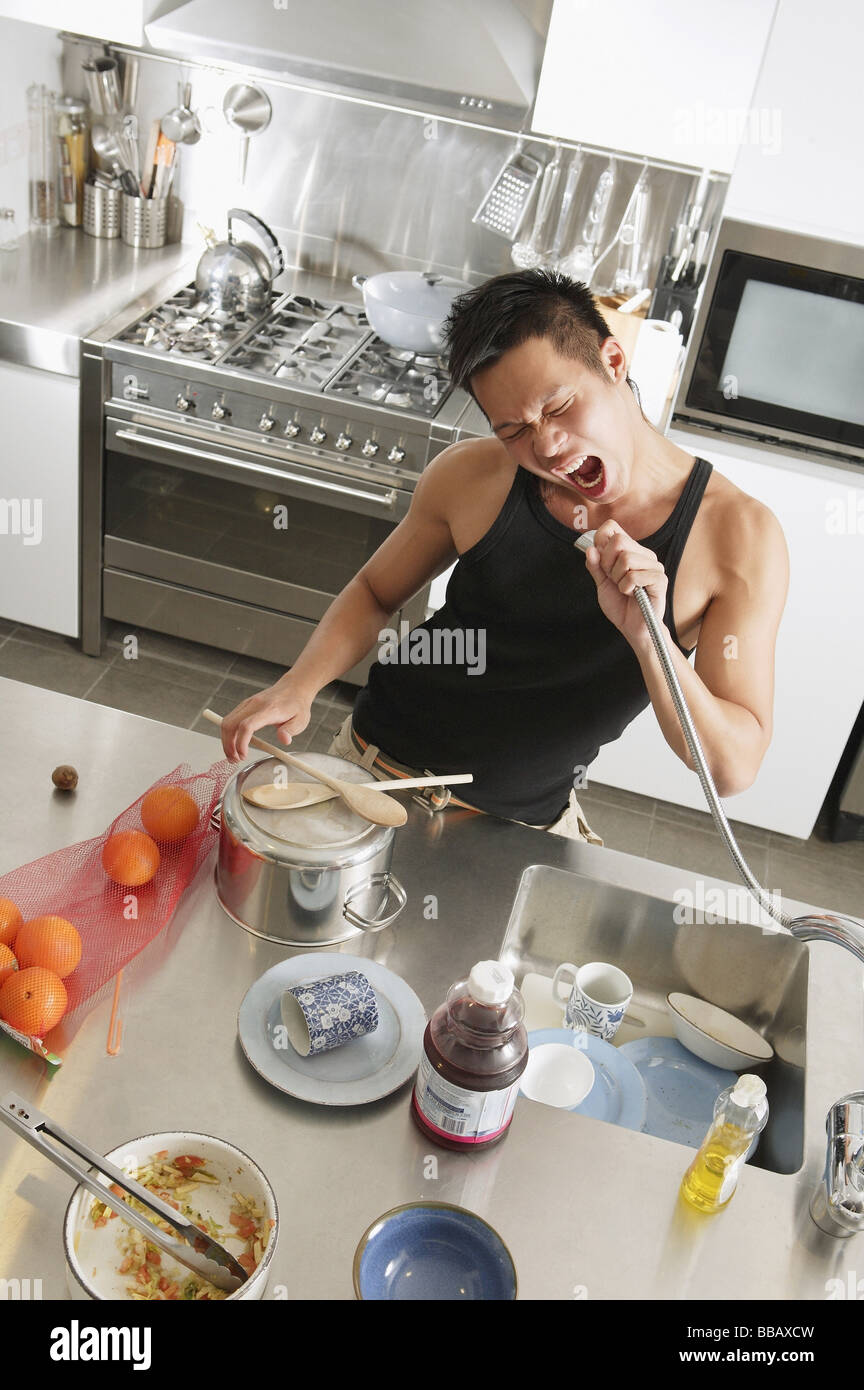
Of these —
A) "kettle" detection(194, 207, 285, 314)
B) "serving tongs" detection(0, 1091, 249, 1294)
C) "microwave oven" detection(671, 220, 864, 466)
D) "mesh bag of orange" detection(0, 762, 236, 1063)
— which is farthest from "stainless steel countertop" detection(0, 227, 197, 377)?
"serving tongs" detection(0, 1091, 249, 1294)

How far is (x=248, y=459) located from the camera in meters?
2.71

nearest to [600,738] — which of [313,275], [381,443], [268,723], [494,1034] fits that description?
[268,723]

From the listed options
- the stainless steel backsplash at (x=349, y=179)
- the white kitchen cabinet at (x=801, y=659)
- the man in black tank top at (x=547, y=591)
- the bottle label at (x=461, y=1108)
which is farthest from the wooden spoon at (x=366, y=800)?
the stainless steel backsplash at (x=349, y=179)

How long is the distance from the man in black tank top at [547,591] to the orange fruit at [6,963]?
34cm

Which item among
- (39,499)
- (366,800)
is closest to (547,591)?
(366,800)

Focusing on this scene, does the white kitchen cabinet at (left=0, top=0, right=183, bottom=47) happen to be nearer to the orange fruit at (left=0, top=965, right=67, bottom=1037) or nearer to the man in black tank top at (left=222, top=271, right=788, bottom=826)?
the man in black tank top at (left=222, top=271, right=788, bottom=826)

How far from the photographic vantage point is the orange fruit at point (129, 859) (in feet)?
4.17

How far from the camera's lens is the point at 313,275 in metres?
3.15

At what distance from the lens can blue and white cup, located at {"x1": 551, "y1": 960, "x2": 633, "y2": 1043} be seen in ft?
4.30

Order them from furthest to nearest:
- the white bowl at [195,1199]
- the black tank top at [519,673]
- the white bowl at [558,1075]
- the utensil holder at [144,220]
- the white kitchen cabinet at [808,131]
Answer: the utensil holder at [144,220] → the white kitchen cabinet at [808,131] → the black tank top at [519,673] → the white bowl at [558,1075] → the white bowl at [195,1199]

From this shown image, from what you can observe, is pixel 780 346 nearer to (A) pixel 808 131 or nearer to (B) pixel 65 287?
(A) pixel 808 131

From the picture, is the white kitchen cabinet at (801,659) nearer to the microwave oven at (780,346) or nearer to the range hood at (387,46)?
the microwave oven at (780,346)

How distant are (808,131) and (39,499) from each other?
72.1 inches

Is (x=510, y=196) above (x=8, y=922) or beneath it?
above
